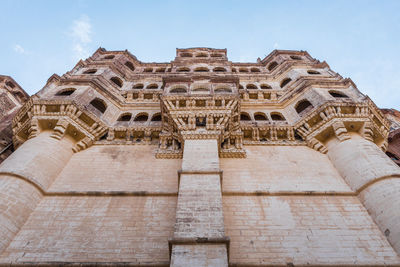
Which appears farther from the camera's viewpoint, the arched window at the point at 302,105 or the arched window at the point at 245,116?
the arched window at the point at 245,116

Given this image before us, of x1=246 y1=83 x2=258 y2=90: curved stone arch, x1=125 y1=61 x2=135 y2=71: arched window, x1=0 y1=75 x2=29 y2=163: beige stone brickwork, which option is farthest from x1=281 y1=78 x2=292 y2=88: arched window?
x1=0 y1=75 x2=29 y2=163: beige stone brickwork

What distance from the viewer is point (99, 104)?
A: 13.9 meters

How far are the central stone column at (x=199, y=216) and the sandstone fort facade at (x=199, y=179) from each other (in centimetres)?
3

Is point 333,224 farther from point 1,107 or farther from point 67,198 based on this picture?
point 1,107

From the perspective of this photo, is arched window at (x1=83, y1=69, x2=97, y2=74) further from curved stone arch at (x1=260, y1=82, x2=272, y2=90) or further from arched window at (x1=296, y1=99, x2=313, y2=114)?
arched window at (x1=296, y1=99, x2=313, y2=114)

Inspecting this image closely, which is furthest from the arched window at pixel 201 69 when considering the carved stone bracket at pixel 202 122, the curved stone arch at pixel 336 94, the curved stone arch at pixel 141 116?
the curved stone arch at pixel 336 94

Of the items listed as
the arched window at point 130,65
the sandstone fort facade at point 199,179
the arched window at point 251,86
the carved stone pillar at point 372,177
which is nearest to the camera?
the sandstone fort facade at point 199,179

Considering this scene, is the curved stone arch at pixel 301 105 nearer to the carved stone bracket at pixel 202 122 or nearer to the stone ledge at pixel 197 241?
the carved stone bracket at pixel 202 122

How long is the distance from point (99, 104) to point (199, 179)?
8.22 m

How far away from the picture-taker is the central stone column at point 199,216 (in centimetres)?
593

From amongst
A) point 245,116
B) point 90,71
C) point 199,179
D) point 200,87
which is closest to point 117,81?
point 90,71

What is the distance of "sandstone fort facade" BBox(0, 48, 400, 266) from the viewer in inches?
282

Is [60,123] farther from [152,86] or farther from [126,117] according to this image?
[152,86]

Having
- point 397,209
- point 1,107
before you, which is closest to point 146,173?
point 397,209
